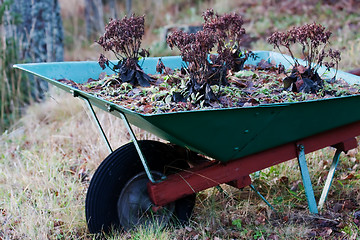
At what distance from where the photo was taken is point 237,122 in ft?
6.32

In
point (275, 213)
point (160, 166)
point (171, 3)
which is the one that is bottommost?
point (275, 213)

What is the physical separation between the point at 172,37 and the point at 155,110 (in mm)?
419

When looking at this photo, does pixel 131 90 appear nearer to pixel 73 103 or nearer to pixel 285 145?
pixel 285 145

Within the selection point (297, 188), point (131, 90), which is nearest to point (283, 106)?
point (131, 90)

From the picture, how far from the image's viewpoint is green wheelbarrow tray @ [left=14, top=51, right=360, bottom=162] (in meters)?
1.82

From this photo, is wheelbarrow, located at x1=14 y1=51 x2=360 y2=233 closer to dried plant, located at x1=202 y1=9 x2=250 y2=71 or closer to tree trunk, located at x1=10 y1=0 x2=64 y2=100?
dried plant, located at x1=202 y1=9 x2=250 y2=71

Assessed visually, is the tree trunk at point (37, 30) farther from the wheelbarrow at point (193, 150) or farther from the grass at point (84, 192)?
the wheelbarrow at point (193, 150)

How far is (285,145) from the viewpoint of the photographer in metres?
2.39

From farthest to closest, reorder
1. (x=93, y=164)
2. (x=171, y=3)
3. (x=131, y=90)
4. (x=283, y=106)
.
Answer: (x=171, y=3)
(x=93, y=164)
(x=131, y=90)
(x=283, y=106)

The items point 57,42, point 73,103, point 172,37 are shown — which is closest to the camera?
point 172,37

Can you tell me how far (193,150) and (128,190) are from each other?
43 cm

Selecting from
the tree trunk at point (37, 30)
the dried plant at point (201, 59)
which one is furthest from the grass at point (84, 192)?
the dried plant at point (201, 59)

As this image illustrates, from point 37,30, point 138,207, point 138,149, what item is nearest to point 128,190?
point 138,207

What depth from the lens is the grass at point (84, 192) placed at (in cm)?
242
